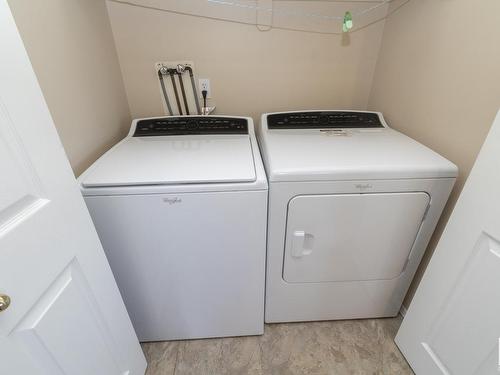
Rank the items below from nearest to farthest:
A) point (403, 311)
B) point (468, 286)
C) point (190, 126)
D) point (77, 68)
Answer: point (468, 286) → point (77, 68) → point (190, 126) → point (403, 311)

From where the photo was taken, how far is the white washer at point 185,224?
1.02 metres

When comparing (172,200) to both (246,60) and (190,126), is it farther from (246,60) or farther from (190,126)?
(246,60)

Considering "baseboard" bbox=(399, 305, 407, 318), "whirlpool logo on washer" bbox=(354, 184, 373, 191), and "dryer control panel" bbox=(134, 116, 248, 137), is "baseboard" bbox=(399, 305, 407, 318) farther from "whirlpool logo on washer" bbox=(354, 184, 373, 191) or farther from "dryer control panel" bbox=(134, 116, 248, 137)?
"dryer control panel" bbox=(134, 116, 248, 137)

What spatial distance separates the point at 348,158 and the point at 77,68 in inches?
50.3

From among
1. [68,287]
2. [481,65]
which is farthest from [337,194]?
[68,287]

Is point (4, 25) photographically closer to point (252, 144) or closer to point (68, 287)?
point (68, 287)

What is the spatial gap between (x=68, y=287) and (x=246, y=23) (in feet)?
5.16

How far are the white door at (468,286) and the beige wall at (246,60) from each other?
1103 millimetres

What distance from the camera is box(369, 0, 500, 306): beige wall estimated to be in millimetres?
1039

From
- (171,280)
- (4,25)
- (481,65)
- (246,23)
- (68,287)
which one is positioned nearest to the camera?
(4,25)

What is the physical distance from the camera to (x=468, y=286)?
982mm

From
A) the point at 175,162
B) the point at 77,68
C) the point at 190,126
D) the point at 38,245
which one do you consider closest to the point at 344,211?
the point at 175,162

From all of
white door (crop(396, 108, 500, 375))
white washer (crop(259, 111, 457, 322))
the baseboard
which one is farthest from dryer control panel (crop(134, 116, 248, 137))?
the baseboard

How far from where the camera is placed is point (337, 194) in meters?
1.12
